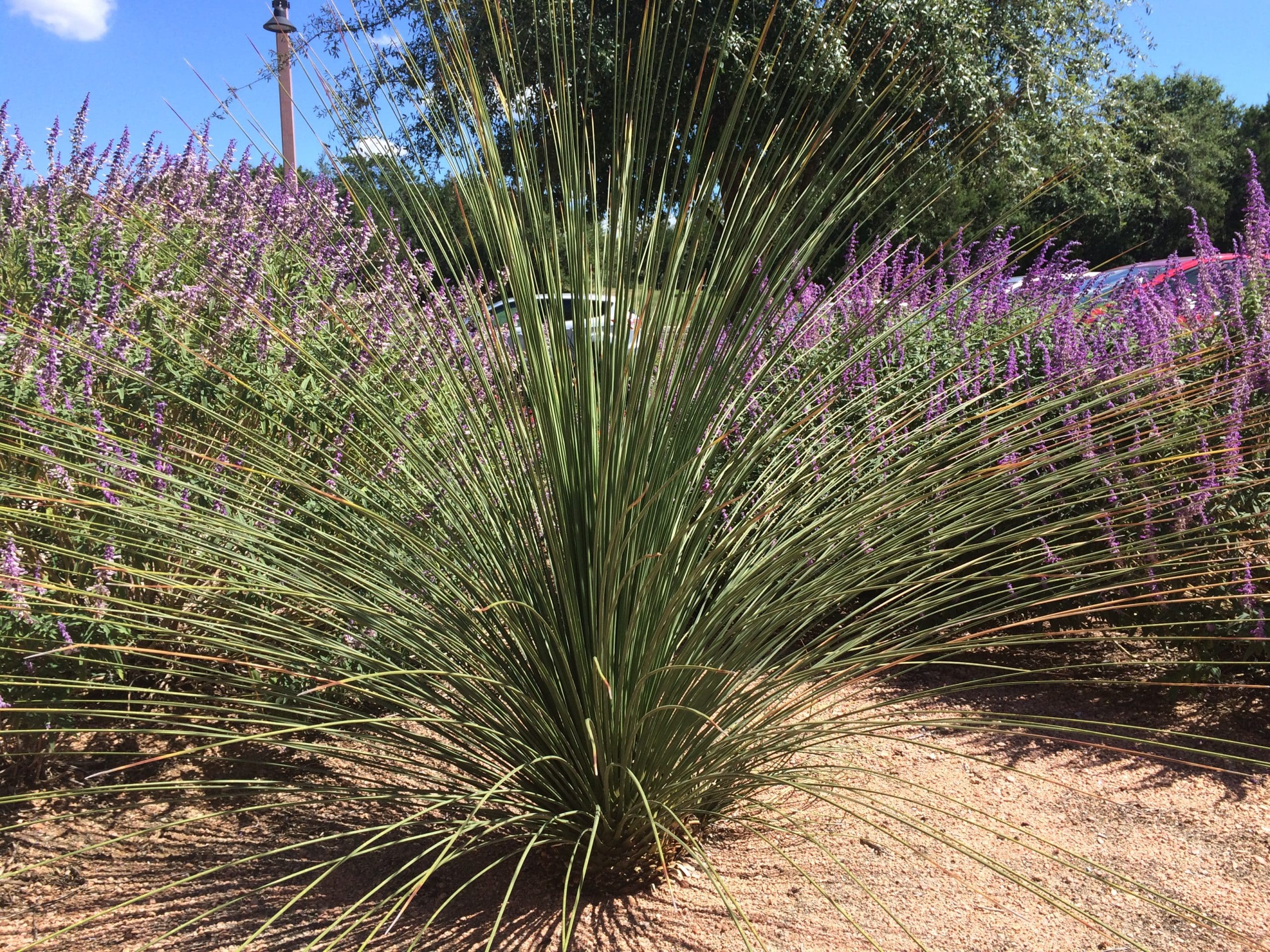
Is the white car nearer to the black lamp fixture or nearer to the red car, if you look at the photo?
the red car

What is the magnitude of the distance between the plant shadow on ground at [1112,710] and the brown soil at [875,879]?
0.25 ft

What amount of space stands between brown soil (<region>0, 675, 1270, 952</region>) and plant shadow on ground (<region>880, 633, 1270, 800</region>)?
0.08 metres

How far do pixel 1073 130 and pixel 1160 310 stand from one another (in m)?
12.4

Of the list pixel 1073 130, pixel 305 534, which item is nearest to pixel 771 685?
pixel 305 534

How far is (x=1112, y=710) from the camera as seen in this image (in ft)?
12.1

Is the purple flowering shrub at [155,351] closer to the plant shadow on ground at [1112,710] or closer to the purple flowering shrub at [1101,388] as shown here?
the purple flowering shrub at [1101,388]

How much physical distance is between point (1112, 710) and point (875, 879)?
5.57 feet

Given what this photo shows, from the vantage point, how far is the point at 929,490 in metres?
2.49

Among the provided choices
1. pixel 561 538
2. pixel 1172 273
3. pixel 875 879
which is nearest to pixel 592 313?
pixel 561 538

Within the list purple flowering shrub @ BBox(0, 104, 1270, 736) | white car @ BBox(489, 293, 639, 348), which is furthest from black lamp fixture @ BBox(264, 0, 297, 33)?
white car @ BBox(489, 293, 639, 348)

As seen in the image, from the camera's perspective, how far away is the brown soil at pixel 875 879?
224 cm

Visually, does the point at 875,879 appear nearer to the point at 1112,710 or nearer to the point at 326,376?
the point at 1112,710

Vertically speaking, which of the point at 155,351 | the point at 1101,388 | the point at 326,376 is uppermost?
the point at 155,351

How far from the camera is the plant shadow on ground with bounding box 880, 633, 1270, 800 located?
320 centimetres
